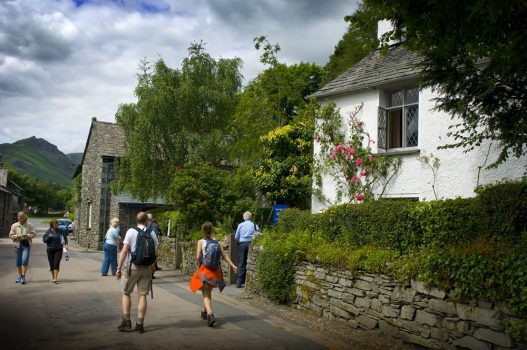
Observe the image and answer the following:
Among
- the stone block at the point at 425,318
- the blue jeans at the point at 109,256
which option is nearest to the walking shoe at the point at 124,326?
the stone block at the point at 425,318

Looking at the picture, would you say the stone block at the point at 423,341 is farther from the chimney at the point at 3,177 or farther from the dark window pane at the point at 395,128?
the chimney at the point at 3,177

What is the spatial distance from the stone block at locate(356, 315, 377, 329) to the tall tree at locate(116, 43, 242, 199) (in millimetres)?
17092

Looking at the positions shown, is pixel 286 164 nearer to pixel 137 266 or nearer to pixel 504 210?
pixel 137 266

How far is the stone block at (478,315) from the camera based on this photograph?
605 centimetres

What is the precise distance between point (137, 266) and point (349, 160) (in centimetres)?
838

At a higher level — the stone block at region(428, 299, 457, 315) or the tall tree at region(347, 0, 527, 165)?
the tall tree at region(347, 0, 527, 165)

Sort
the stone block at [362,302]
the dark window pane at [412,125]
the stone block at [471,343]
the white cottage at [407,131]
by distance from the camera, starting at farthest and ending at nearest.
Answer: the dark window pane at [412,125] → the white cottage at [407,131] → the stone block at [362,302] → the stone block at [471,343]

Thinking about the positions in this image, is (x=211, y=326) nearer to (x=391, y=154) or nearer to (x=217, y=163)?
(x=391, y=154)

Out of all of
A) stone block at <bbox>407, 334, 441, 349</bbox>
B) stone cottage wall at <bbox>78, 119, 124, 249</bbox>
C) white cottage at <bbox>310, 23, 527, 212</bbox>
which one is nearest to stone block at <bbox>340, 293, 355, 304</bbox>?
stone block at <bbox>407, 334, 441, 349</bbox>

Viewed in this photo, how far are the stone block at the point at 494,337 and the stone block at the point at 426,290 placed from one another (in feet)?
2.33

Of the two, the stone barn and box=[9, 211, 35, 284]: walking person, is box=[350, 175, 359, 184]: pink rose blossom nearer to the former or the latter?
box=[9, 211, 35, 284]: walking person

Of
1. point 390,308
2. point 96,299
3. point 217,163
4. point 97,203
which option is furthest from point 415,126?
point 97,203

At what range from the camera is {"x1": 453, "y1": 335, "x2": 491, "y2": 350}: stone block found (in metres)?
6.17

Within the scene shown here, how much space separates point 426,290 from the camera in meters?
7.06
